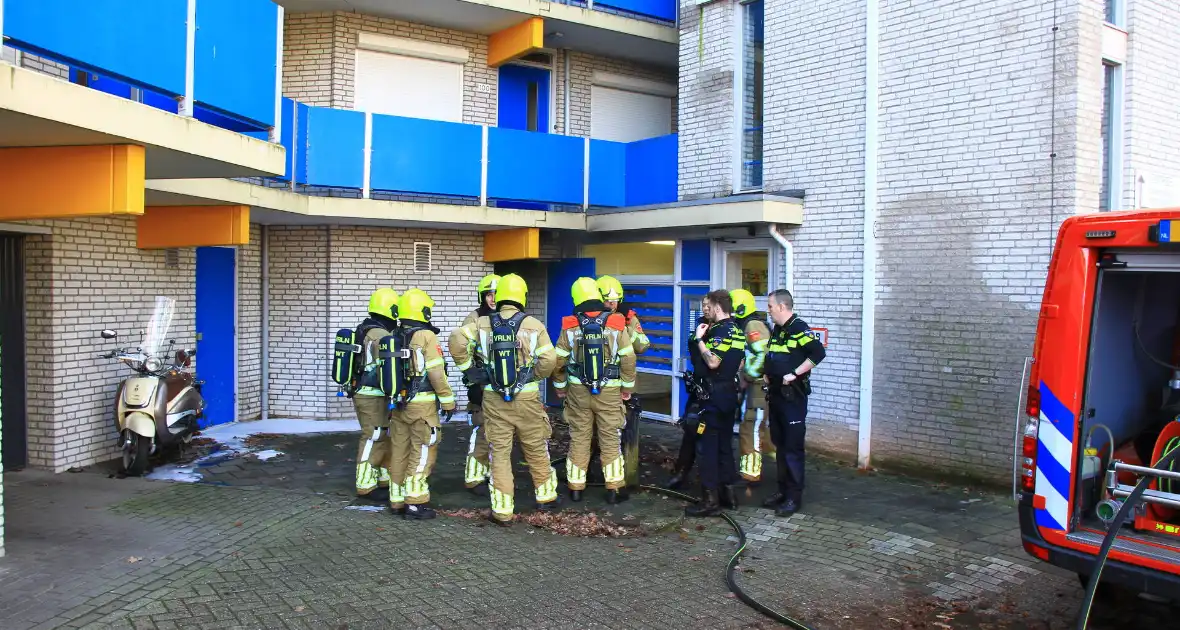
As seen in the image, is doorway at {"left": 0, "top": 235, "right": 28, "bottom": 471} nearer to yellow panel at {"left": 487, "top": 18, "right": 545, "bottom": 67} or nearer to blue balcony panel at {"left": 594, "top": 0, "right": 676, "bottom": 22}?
yellow panel at {"left": 487, "top": 18, "right": 545, "bottom": 67}

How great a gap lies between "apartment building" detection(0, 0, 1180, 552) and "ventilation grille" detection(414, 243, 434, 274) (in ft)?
0.07

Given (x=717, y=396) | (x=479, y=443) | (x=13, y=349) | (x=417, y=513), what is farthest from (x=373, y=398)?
(x=13, y=349)

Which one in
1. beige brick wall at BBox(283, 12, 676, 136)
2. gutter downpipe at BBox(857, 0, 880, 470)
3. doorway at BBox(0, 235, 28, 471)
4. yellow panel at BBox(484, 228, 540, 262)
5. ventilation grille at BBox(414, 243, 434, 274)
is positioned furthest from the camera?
ventilation grille at BBox(414, 243, 434, 274)

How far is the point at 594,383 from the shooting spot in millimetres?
7574

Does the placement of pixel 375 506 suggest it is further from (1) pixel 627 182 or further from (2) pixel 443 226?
(1) pixel 627 182

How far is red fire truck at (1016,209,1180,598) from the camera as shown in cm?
447

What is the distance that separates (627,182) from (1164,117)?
257 inches

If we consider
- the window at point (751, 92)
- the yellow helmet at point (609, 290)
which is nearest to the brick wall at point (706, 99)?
the window at point (751, 92)

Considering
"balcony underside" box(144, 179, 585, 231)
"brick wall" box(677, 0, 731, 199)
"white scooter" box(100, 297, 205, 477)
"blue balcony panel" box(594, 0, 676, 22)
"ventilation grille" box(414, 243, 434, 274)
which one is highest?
"blue balcony panel" box(594, 0, 676, 22)

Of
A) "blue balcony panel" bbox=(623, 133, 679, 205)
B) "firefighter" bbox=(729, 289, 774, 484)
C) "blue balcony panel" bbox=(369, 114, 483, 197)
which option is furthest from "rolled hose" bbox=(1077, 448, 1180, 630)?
"blue balcony panel" bbox=(369, 114, 483, 197)

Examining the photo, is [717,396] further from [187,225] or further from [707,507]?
[187,225]

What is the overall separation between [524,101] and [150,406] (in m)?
7.10

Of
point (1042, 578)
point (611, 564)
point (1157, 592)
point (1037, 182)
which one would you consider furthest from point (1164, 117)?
point (611, 564)

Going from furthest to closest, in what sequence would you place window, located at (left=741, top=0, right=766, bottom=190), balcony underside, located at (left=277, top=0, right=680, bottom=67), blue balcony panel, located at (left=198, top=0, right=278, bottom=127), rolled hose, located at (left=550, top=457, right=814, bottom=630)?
balcony underside, located at (left=277, top=0, right=680, bottom=67)
window, located at (left=741, top=0, right=766, bottom=190)
blue balcony panel, located at (left=198, top=0, right=278, bottom=127)
rolled hose, located at (left=550, top=457, right=814, bottom=630)
